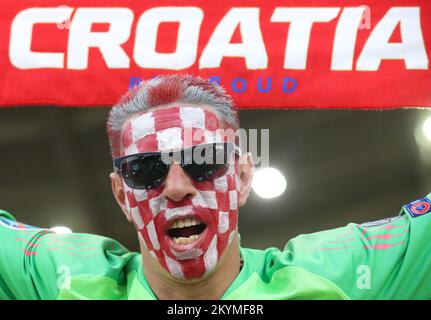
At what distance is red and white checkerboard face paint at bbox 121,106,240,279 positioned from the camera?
298 centimetres

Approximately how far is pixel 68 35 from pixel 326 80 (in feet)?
3.88

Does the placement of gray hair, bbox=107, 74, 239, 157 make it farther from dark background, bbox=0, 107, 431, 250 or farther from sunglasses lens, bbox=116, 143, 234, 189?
dark background, bbox=0, 107, 431, 250

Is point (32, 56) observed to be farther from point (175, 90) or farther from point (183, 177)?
point (183, 177)

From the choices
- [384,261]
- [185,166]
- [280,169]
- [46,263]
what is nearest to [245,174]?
[185,166]

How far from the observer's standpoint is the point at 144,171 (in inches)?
118

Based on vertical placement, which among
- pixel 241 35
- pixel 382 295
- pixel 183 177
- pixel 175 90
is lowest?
pixel 382 295

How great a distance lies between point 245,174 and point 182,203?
38 centimetres

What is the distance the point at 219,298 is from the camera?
10.2 ft

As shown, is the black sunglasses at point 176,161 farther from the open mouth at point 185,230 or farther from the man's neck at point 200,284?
the man's neck at point 200,284

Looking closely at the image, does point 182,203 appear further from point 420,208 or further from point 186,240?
point 420,208

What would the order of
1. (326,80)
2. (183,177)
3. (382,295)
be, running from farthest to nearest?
(326,80) < (382,295) < (183,177)

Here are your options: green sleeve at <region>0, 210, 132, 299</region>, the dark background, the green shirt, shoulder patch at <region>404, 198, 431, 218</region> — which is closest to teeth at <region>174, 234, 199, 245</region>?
the green shirt

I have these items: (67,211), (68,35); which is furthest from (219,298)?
(67,211)

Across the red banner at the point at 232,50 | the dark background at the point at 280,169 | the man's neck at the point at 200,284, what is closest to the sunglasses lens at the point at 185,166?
the man's neck at the point at 200,284
